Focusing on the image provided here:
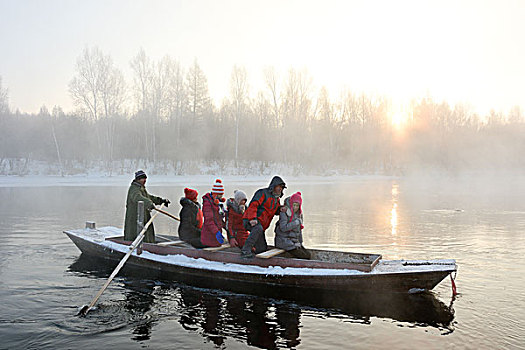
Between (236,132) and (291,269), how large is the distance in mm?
40429

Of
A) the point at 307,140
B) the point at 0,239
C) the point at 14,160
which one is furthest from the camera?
the point at 307,140

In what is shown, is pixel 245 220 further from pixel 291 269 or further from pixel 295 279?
pixel 295 279

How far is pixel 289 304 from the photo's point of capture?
6.97 meters

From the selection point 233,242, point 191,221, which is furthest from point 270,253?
point 191,221

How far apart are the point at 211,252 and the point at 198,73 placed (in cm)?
3927

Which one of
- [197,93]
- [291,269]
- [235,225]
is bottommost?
[291,269]

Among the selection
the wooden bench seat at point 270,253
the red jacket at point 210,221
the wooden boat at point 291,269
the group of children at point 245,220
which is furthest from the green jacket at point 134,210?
the wooden bench seat at point 270,253

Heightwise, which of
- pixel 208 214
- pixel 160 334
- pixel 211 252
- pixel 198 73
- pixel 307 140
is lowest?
pixel 160 334

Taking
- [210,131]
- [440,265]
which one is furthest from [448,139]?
[440,265]

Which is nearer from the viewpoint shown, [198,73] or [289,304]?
[289,304]

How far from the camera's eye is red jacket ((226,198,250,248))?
8367 mm

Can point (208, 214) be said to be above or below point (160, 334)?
above

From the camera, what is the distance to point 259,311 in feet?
21.9

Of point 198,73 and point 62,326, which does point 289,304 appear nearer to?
point 62,326
